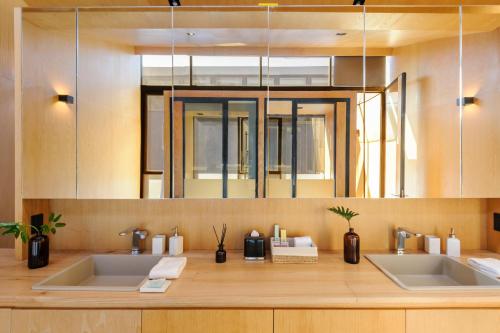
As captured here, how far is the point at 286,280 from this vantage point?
1.40 metres

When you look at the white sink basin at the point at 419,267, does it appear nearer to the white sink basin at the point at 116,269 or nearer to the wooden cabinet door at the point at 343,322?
the wooden cabinet door at the point at 343,322

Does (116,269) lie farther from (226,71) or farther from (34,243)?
(226,71)

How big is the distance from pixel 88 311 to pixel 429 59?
2288mm

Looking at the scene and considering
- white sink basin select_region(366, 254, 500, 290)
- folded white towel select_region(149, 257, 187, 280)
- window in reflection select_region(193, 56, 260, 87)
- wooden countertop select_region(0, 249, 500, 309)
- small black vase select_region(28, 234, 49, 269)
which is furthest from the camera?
window in reflection select_region(193, 56, 260, 87)

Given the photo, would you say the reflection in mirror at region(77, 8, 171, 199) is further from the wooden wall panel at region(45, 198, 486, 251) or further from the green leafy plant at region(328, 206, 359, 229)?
the green leafy plant at region(328, 206, 359, 229)

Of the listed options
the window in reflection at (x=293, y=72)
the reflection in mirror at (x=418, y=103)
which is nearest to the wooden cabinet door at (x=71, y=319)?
the window in reflection at (x=293, y=72)

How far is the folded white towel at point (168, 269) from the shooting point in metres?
1.38

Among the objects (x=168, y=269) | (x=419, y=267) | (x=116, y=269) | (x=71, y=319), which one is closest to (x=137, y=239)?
(x=116, y=269)

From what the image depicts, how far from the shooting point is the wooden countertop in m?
1.21

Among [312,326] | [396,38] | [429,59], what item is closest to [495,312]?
[312,326]

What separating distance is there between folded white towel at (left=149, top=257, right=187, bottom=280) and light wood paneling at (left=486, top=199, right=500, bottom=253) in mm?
1923

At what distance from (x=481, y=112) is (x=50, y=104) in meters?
2.63

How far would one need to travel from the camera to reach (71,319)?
4.01 feet

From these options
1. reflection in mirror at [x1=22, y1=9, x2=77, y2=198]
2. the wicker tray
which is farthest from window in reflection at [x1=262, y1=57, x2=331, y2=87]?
reflection in mirror at [x1=22, y1=9, x2=77, y2=198]
